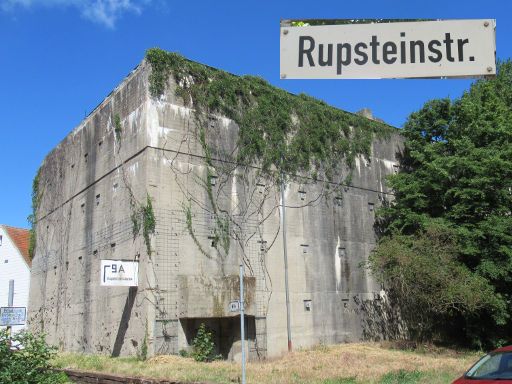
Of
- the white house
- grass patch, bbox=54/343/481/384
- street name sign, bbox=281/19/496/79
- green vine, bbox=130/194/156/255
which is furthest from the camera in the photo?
the white house

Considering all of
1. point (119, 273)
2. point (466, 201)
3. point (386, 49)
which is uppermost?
point (466, 201)

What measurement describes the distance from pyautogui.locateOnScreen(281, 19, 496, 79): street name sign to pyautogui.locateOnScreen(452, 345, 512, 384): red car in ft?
21.0

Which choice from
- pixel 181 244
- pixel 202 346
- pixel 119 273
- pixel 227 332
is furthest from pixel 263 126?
pixel 202 346

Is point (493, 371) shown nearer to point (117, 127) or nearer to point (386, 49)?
point (386, 49)

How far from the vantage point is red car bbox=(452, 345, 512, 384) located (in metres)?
8.54

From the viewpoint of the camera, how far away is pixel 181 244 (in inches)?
922

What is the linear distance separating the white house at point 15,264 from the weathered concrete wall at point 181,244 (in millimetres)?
7347

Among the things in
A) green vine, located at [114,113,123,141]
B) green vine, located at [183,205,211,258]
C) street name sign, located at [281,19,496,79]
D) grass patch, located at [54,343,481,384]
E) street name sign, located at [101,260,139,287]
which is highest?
green vine, located at [114,113,123,141]

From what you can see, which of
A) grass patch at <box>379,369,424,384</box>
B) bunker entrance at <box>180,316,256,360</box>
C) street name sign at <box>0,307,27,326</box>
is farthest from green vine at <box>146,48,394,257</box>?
grass patch at <box>379,369,424,384</box>

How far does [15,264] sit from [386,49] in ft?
134

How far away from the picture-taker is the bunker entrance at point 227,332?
23469 mm

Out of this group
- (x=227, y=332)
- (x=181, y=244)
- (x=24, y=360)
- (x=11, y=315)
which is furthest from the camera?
(x=227, y=332)

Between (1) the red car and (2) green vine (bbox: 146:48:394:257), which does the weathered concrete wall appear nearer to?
(2) green vine (bbox: 146:48:394:257)

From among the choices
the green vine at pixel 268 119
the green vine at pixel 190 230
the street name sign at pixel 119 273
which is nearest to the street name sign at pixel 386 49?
the street name sign at pixel 119 273
